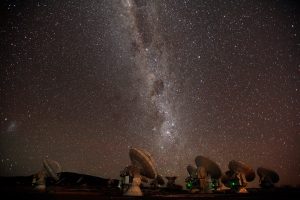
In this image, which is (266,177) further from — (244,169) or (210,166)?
(210,166)

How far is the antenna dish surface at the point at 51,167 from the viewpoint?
93.4ft

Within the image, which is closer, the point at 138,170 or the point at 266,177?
the point at 138,170

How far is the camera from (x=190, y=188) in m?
28.3

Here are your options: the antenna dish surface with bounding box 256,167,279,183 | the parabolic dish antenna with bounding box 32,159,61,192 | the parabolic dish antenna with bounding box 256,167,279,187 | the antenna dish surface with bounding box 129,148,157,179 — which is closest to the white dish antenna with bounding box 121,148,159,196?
the antenna dish surface with bounding box 129,148,157,179

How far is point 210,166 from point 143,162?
933 cm

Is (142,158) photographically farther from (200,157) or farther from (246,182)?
(246,182)

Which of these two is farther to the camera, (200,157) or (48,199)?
(200,157)

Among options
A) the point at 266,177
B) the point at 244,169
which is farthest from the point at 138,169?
the point at 266,177

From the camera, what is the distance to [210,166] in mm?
26547

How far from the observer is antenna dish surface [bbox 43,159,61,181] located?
93.4 ft

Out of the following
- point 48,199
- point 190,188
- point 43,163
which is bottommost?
point 48,199

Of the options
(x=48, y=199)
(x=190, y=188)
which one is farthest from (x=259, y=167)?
(x=48, y=199)

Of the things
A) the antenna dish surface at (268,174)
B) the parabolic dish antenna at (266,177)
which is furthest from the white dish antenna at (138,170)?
the parabolic dish antenna at (266,177)

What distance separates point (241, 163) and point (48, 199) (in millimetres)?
21149
